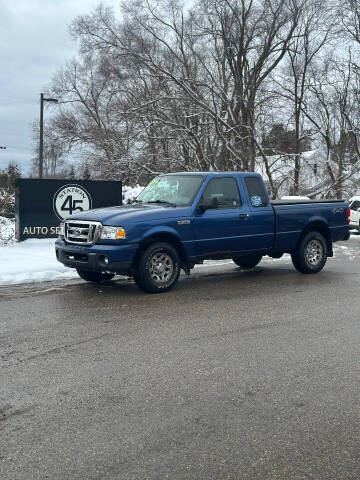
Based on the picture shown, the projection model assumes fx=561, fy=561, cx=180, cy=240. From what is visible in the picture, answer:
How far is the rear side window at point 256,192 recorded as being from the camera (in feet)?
32.3

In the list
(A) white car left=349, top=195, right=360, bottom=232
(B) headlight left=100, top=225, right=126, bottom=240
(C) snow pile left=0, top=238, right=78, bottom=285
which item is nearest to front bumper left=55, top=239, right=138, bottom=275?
(B) headlight left=100, top=225, right=126, bottom=240

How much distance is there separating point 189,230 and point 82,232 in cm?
166

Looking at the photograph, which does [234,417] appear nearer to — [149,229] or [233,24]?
[149,229]

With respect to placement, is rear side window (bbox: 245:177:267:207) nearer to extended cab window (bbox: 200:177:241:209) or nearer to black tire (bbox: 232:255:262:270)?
extended cab window (bbox: 200:177:241:209)

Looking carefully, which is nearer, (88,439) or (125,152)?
(88,439)

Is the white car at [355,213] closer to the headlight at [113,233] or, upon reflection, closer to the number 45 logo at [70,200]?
the number 45 logo at [70,200]

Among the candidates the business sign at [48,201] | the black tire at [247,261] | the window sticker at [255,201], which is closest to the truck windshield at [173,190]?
the window sticker at [255,201]

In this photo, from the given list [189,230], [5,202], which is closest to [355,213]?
[5,202]

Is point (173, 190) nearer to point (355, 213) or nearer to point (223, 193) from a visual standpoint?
point (223, 193)

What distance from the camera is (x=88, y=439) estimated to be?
355 centimetres

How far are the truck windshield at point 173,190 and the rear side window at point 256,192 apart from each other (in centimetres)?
99

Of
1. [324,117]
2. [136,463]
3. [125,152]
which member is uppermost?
[324,117]

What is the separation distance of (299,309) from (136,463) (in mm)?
4642

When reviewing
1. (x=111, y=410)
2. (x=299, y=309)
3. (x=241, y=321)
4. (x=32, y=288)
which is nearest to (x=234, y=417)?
(x=111, y=410)
